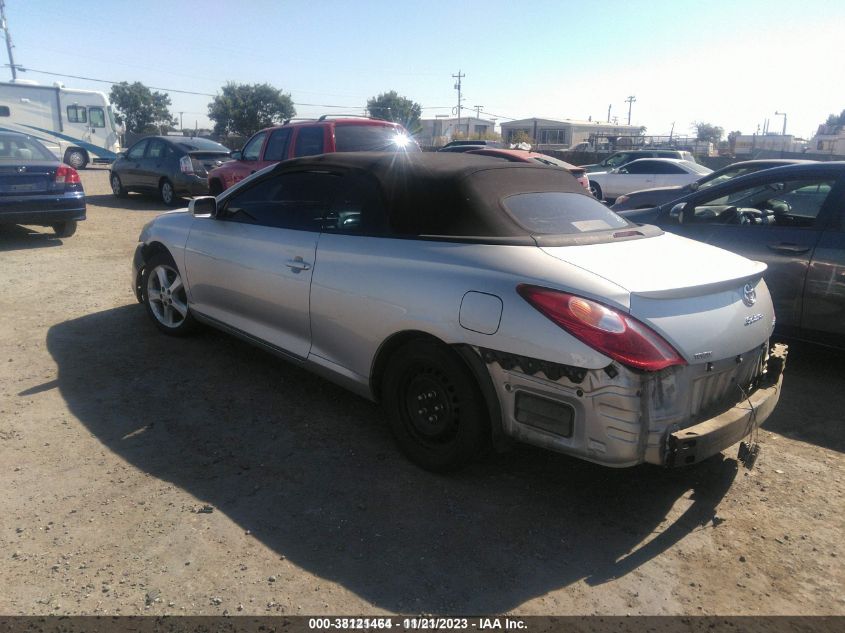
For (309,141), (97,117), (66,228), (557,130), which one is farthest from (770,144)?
(66,228)

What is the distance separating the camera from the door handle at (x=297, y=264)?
13.1 feet

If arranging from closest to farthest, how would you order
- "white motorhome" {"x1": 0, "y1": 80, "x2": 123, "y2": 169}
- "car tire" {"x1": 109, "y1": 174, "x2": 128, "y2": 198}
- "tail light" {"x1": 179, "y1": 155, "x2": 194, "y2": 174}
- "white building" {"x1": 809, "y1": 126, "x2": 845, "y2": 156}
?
1. "tail light" {"x1": 179, "y1": 155, "x2": 194, "y2": 174}
2. "car tire" {"x1": 109, "y1": 174, "x2": 128, "y2": 198}
3. "white motorhome" {"x1": 0, "y1": 80, "x2": 123, "y2": 169}
4. "white building" {"x1": 809, "y1": 126, "x2": 845, "y2": 156}

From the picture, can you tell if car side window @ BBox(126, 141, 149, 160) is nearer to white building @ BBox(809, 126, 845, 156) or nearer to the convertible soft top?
the convertible soft top

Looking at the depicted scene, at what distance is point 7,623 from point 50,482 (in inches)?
40.8

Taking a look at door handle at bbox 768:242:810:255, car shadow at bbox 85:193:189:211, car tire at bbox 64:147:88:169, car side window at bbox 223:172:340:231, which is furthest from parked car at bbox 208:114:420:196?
car tire at bbox 64:147:88:169

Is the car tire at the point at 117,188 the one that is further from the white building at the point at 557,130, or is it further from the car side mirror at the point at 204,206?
the white building at the point at 557,130

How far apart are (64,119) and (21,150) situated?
20.3 meters

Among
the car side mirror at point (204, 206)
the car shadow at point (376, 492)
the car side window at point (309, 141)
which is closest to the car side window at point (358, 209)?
the car shadow at point (376, 492)

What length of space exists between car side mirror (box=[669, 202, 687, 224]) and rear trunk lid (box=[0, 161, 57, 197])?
8.52 metres

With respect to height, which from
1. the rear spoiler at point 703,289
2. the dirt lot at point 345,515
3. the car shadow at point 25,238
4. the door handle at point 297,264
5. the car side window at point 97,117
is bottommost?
the dirt lot at point 345,515

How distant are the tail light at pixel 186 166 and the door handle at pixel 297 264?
1124cm

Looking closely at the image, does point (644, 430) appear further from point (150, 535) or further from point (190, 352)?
point (190, 352)

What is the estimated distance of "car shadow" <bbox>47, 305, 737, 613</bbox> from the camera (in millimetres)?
2711

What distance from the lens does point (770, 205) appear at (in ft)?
17.7
